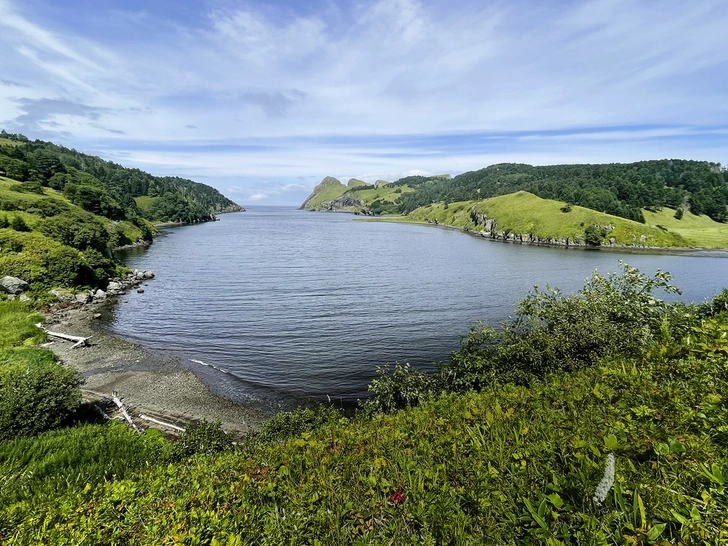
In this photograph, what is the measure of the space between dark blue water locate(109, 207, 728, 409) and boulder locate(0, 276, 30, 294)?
44.8 ft

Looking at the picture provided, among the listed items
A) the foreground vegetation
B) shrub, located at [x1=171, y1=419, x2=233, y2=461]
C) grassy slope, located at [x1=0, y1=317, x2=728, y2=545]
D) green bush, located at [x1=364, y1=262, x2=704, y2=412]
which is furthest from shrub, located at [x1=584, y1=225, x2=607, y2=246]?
shrub, located at [x1=171, y1=419, x2=233, y2=461]

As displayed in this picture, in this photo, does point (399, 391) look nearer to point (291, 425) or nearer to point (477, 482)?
point (291, 425)

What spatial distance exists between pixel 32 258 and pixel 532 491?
7583cm

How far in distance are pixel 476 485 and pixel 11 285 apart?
67823mm

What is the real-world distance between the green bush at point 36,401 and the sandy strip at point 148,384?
5.65m

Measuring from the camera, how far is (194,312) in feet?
172

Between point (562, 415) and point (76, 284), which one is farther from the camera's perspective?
point (76, 284)

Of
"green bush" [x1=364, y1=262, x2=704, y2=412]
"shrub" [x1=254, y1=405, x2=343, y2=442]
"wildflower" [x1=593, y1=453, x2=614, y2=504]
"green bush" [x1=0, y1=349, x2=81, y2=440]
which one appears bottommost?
"shrub" [x1=254, y1=405, x2=343, y2=442]

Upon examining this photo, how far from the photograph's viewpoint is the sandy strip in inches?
1054

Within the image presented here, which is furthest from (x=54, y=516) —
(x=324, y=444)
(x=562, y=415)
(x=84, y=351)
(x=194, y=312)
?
(x=194, y=312)

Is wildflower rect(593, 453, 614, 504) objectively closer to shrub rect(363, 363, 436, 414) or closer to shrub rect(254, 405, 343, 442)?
shrub rect(254, 405, 343, 442)

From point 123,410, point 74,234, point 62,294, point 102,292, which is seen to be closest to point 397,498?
point 123,410

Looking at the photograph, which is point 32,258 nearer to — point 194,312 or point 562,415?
point 194,312

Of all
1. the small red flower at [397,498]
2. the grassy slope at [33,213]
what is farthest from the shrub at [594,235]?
the grassy slope at [33,213]
